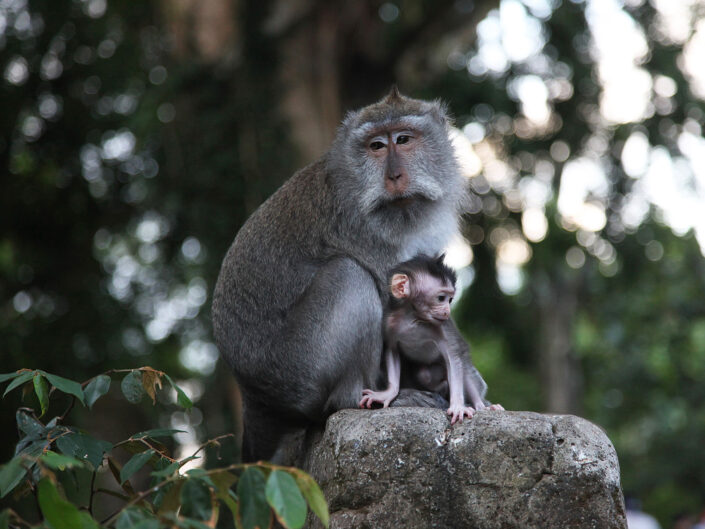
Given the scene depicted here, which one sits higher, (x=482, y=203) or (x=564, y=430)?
(x=564, y=430)

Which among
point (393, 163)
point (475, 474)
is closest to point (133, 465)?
point (475, 474)

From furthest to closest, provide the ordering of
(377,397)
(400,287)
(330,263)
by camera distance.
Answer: (330,263)
(400,287)
(377,397)

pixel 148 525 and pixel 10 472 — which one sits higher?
pixel 10 472

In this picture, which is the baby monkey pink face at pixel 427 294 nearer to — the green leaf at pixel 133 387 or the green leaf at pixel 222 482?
the green leaf at pixel 133 387

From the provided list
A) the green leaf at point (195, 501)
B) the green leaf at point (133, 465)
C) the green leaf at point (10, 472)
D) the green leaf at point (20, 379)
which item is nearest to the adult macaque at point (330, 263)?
the green leaf at point (133, 465)

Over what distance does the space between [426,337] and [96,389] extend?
73.1 inches

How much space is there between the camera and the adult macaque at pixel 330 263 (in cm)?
463

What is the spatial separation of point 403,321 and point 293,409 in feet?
2.46

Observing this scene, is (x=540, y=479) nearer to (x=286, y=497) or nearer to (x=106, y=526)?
(x=286, y=497)

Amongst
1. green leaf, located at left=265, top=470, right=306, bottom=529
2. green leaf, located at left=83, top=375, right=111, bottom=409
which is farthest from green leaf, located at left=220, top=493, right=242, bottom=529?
green leaf, located at left=83, top=375, right=111, bottom=409

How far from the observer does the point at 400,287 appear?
15.2 ft

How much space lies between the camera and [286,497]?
245 centimetres

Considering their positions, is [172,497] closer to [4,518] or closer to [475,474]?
[4,518]

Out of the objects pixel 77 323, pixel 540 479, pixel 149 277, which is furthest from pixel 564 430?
pixel 149 277
